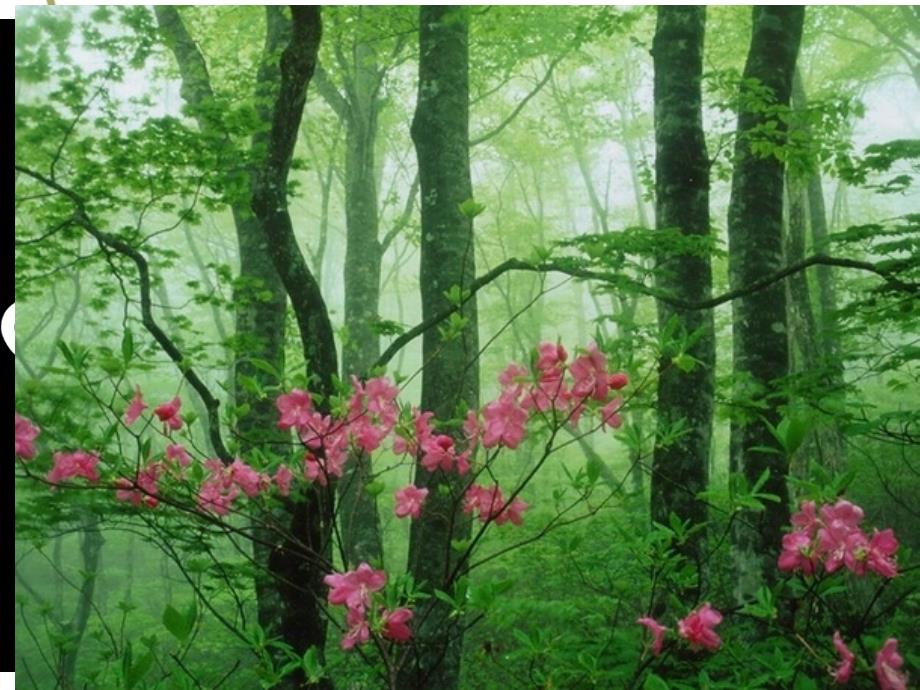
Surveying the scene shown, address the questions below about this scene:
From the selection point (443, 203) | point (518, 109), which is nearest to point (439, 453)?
point (443, 203)

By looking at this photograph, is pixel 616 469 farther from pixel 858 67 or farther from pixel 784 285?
pixel 784 285

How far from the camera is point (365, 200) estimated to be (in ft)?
18.4

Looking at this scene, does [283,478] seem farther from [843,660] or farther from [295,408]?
[843,660]

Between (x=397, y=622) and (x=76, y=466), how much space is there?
2.48 ft

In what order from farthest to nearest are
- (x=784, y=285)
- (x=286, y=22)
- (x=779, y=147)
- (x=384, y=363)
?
1. (x=286, y=22)
2. (x=784, y=285)
3. (x=779, y=147)
4. (x=384, y=363)

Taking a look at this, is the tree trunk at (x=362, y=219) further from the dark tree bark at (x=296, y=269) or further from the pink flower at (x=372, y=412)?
the pink flower at (x=372, y=412)

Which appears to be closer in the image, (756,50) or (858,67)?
(756,50)

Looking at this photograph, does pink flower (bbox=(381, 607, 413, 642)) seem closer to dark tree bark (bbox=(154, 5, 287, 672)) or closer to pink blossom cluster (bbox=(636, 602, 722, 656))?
pink blossom cluster (bbox=(636, 602, 722, 656))

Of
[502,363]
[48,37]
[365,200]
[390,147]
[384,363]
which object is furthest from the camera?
[502,363]

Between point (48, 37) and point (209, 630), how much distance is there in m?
5.42

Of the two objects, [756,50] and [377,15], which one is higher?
[377,15]

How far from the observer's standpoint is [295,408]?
1.54 m

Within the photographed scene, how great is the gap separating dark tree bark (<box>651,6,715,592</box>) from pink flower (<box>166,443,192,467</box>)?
1.71 metres

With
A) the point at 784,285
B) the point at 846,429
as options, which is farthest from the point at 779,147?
the point at 846,429
